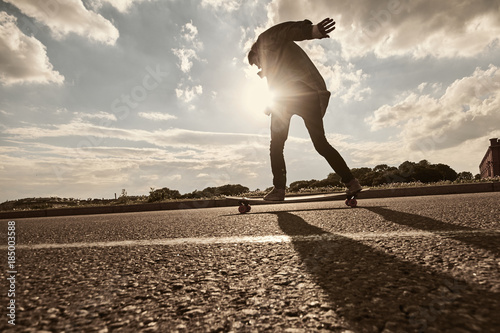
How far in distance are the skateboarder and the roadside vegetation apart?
5426 millimetres

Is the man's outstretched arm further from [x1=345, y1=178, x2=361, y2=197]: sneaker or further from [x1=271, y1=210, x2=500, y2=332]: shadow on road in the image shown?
[x1=271, y1=210, x2=500, y2=332]: shadow on road

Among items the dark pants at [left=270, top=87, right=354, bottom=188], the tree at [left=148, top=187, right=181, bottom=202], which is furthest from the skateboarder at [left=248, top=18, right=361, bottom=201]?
the tree at [left=148, top=187, right=181, bottom=202]

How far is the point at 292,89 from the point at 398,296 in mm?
3860

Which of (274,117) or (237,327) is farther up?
(274,117)

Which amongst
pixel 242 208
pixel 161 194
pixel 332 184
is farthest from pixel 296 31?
pixel 332 184

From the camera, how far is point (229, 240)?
207cm

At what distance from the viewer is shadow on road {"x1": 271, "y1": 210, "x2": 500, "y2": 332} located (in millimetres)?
721

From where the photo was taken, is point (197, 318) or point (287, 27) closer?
point (197, 318)

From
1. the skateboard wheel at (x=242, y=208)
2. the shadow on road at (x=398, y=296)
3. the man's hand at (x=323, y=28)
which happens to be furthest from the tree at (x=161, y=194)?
the shadow on road at (x=398, y=296)

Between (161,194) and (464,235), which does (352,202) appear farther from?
(161,194)

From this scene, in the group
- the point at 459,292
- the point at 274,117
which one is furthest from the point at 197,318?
the point at 274,117

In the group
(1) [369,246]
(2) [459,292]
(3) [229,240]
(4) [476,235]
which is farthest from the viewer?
(3) [229,240]

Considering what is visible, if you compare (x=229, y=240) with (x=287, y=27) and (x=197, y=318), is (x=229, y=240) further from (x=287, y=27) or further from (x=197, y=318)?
(x=287, y=27)

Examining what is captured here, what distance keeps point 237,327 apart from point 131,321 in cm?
28
